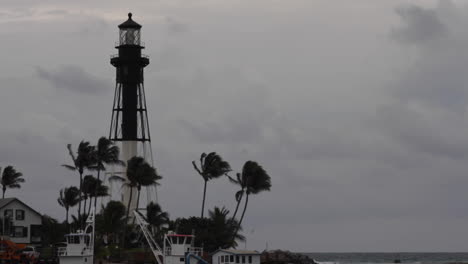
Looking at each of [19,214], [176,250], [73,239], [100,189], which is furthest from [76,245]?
[19,214]

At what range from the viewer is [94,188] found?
13850 cm

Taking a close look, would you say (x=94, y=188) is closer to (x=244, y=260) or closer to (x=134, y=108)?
(x=134, y=108)

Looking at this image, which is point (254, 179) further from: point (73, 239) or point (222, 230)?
point (73, 239)

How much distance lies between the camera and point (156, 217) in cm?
12875

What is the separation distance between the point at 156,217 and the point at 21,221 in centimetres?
2652

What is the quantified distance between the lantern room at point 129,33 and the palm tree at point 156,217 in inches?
1065

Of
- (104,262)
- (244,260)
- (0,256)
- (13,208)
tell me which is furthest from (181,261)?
(13,208)

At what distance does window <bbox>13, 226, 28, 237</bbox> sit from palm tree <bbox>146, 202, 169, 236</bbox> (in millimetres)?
24321

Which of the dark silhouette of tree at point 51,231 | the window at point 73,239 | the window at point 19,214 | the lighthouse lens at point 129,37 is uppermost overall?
the lighthouse lens at point 129,37

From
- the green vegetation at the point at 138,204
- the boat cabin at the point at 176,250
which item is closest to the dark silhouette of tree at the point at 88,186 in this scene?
the green vegetation at the point at 138,204

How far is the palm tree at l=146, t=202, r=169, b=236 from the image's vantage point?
12862 centimetres

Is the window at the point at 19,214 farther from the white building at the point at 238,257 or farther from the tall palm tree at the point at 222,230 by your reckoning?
the white building at the point at 238,257

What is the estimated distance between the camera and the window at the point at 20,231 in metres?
141

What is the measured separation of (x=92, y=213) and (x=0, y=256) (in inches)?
510
